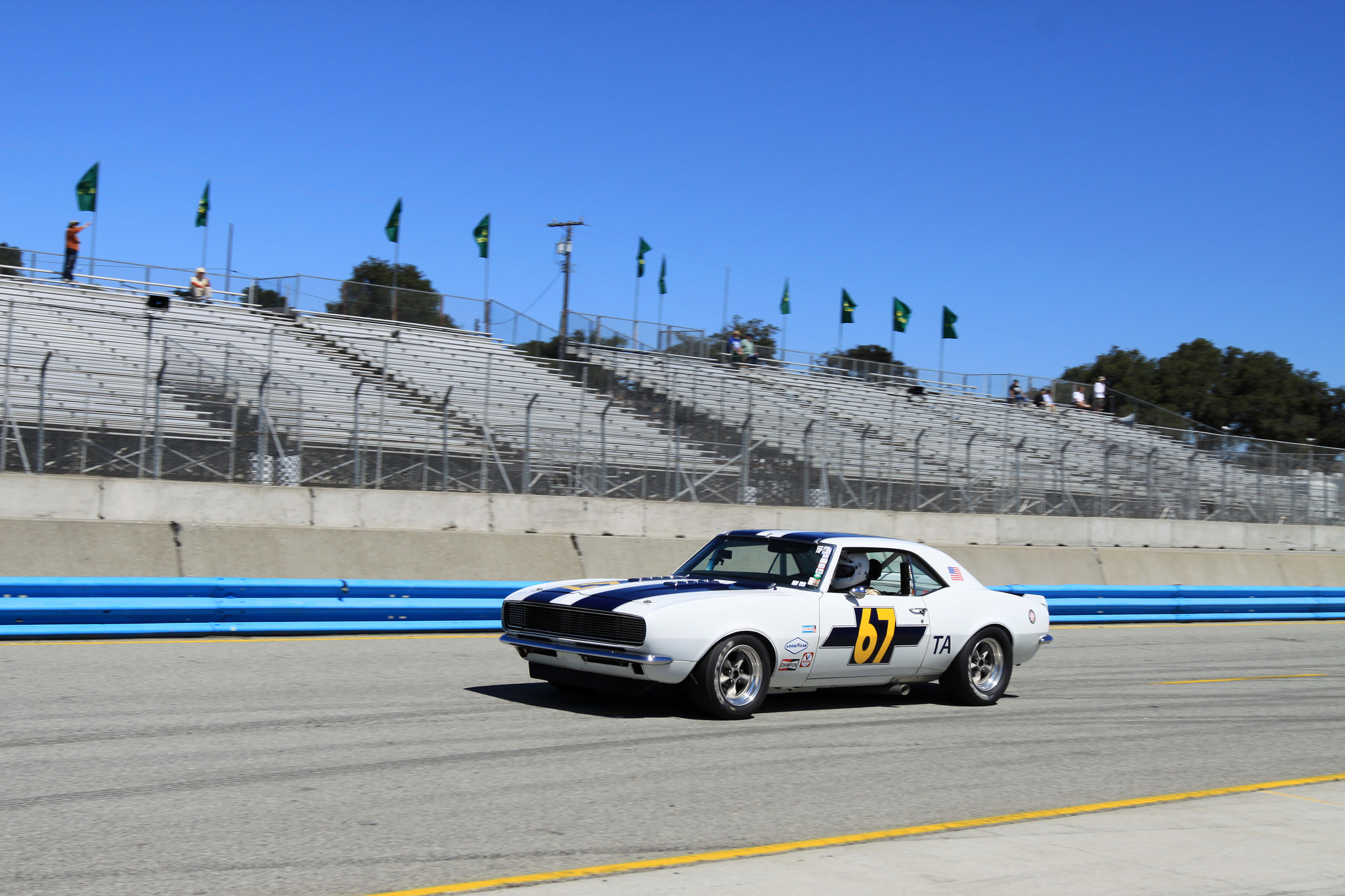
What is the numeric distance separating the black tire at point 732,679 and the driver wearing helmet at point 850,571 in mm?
988

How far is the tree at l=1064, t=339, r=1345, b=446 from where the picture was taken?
84.4m

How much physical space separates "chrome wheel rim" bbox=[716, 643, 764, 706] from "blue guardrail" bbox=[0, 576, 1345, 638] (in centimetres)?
551

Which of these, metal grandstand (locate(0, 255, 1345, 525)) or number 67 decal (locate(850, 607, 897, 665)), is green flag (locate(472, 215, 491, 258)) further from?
number 67 decal (locate(850, 607, 897, 665))

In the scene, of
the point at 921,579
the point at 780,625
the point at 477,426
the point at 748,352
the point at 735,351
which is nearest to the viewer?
the point at 780,625

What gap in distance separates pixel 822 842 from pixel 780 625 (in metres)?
3.23

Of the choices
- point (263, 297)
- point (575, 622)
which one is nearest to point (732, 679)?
point (575, 622)

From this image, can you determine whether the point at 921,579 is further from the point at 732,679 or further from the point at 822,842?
the point at 822,842

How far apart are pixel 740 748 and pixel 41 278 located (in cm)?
2541

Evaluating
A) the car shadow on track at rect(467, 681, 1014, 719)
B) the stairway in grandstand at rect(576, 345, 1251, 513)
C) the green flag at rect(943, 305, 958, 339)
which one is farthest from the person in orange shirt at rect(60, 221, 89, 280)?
the green flag at rect(943, 305, 958, 339)

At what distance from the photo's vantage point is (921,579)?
10.5m

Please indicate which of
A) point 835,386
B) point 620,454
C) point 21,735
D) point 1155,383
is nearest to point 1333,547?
point 835,386

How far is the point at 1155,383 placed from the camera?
295 feet

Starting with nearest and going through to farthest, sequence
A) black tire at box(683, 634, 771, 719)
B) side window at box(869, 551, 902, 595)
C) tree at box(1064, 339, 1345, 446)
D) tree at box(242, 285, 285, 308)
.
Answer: black tire at box(683, 634, 771, 719), side window at box(869, 551, 902, 595), tree at box(242, 285, 285, 308), tree at box(1064, 339, 1345, 446)

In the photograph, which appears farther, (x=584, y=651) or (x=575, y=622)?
(x=575, y=622)
